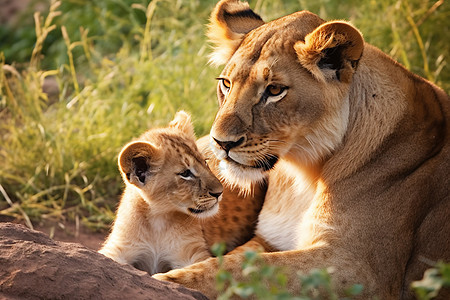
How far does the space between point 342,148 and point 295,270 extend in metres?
0.67

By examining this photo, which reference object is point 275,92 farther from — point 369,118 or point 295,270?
point 295,270

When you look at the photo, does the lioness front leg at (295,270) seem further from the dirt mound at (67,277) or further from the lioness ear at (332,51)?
the lioness ear at (332,51)

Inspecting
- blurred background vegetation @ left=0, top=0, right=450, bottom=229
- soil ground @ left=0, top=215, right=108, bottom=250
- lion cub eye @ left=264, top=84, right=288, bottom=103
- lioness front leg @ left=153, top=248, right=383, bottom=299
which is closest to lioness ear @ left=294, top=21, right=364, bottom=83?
lion cub eye @ left=264, top=84, right=288, bottom=103

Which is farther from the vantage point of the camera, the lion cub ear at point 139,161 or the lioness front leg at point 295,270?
the lion cub ear at point 139,161

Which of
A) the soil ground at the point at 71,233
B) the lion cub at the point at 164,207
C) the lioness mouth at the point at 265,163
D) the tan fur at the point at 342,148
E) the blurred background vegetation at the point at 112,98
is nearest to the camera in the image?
the tan fur at the point at 342,148

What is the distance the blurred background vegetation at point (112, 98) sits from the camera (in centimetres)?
609

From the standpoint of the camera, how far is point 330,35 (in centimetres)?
376

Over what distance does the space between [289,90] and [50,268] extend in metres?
1.36

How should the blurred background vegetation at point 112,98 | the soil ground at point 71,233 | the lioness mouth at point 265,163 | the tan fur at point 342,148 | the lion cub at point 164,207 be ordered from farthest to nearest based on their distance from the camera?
the blurred background vegetation at point 112,98
the soil ground at point 71,233
the lion cub at point 164,207
the lioness mouth at point 265,163
the tan fur at point 342,148

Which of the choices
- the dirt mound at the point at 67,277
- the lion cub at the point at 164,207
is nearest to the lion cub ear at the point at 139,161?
the lion cub at the point at 164,207

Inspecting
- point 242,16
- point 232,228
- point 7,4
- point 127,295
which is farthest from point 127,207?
point 7,4

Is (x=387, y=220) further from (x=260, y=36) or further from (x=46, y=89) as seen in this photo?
(x=46, y=89)

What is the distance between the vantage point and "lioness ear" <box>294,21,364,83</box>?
12.3ft

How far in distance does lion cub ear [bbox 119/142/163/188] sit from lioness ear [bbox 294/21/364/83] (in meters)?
0.98
